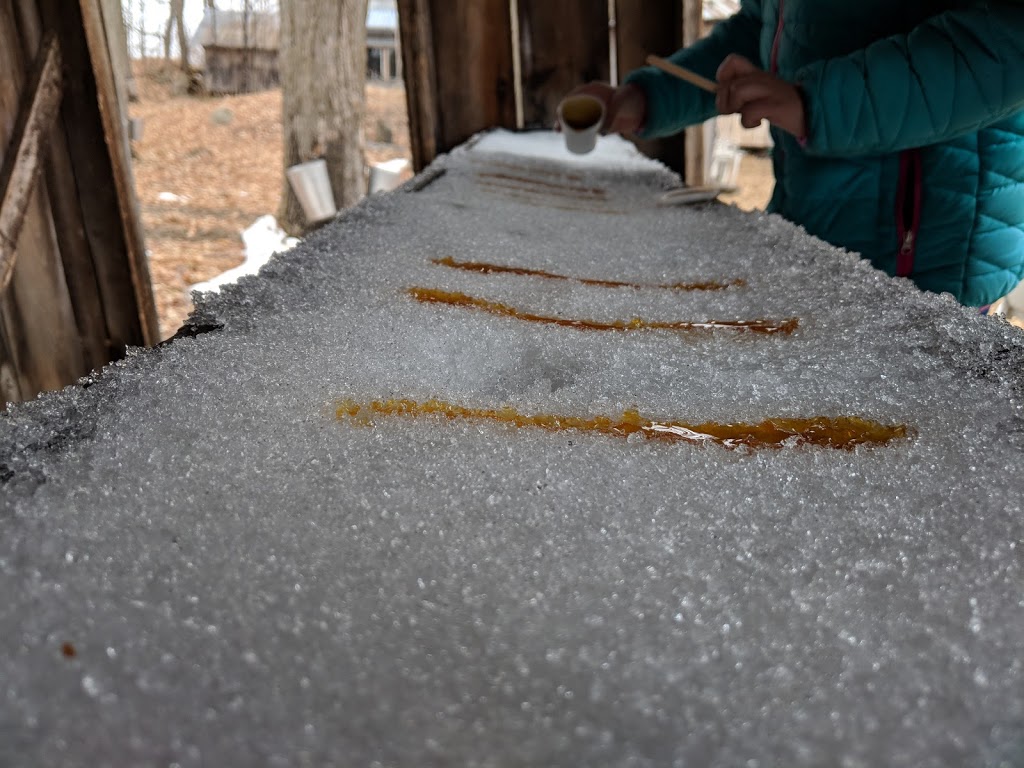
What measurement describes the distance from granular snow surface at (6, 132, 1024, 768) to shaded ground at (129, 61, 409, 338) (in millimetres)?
5260

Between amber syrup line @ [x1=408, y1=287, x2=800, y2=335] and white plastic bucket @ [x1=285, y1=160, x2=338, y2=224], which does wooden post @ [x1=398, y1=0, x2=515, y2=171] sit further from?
amber syrup line @ [x1=408, y1=287, x2=800, y2=335]

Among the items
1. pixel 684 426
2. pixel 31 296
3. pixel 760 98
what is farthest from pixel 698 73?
pixel 31 296

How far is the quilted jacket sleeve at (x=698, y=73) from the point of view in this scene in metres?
2.19

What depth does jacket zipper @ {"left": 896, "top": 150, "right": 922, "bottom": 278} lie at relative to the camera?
150cm

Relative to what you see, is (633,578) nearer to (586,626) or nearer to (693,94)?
(586,626)

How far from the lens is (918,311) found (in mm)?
862

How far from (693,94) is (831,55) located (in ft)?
2.36

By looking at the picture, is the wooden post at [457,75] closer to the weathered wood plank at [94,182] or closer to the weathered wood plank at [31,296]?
the weathered wood plank at [94,182]

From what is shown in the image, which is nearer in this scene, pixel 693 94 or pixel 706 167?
pixel 693 94

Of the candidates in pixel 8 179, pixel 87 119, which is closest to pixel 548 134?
pixel 87 119

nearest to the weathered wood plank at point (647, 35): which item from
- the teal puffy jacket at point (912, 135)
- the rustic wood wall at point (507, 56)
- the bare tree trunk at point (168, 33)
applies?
the rustic wood wall at point (507, 56)

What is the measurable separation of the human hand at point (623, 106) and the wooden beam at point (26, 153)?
5.16ft

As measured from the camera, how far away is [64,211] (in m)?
2.19

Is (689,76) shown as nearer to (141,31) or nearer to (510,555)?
(510,555)
